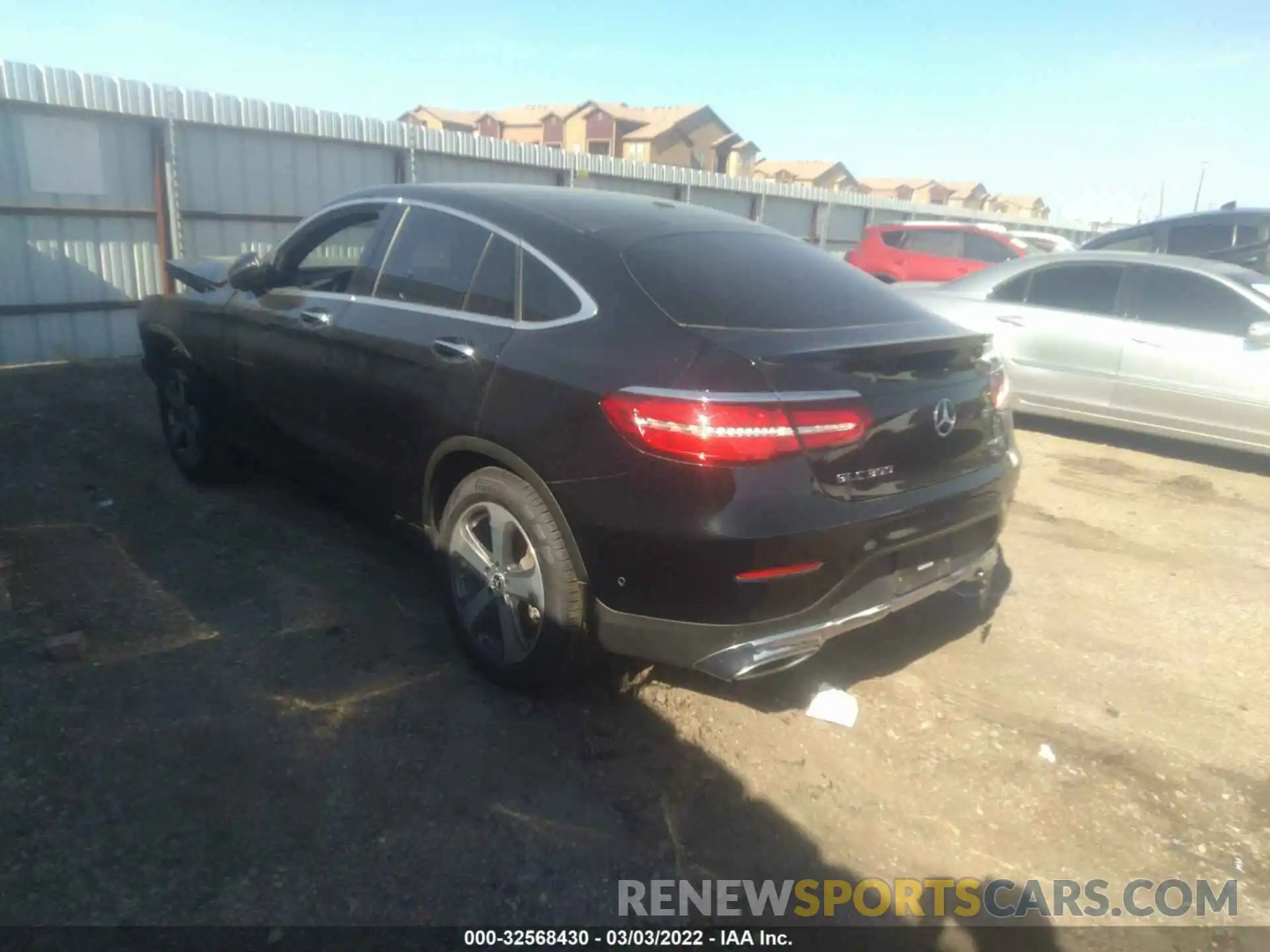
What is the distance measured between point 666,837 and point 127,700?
190cm

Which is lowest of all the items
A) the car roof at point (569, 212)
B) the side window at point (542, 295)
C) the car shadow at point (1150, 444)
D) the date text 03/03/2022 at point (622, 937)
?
the date text 03/03/2022 at point (622, 937)

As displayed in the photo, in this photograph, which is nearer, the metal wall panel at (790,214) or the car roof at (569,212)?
the car roof at (569,212)

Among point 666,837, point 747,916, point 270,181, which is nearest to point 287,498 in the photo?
point 666,837

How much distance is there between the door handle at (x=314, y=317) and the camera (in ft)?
13.0

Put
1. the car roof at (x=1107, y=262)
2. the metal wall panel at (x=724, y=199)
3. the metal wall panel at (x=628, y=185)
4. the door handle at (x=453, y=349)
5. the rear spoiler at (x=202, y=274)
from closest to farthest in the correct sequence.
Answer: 1. the door handle at (x=453, y=349)
2. the rear spoiler at (x=202, y=274)
3. the car roof at (x=1107, y=262)
4. the metal wall panel at (x=628, y=185)
5. the metal wall panel at (x=724, y=199)

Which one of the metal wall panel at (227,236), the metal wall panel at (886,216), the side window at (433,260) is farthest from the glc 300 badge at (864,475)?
the metal wall panel at (886,216)

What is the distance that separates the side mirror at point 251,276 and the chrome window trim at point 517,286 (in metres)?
0.60

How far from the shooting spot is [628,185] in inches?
621

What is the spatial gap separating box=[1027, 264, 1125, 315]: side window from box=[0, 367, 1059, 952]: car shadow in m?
4.40

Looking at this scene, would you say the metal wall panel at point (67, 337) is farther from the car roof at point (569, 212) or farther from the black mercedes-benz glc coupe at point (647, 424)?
the black mercedes-benz glc coupe at point (647, 424)

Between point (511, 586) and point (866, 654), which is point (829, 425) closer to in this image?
point (511, 586)

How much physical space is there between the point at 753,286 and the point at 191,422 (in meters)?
3.44

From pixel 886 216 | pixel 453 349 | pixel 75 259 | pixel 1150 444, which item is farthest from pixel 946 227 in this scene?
pixel 453 349

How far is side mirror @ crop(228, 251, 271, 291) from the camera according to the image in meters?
4.38
